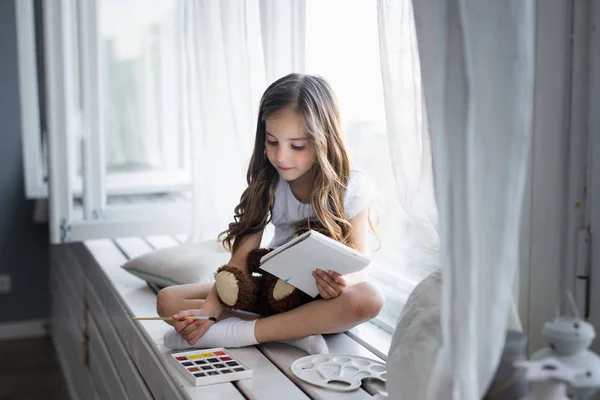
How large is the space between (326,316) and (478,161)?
2.08ft

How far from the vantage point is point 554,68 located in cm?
101

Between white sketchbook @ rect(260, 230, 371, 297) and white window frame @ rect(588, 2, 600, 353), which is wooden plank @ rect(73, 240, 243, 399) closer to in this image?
white sketchbook @ rect(260, 230, 371, 297)

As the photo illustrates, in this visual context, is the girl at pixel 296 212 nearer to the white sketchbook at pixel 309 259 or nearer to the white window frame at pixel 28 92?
the white sketchbook at pixel 309 259

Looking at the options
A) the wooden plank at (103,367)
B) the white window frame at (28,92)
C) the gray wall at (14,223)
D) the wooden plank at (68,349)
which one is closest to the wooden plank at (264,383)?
the wooden plank at (103,367)

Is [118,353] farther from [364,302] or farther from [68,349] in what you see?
[68,349]

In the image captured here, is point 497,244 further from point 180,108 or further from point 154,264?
point 180,108

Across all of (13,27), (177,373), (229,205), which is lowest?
(177,373)

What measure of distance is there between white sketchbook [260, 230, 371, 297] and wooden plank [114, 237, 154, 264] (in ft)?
3.62

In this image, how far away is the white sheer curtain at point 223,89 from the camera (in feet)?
6.46

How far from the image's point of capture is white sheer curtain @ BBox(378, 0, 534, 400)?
870mm

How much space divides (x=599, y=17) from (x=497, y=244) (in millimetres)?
329

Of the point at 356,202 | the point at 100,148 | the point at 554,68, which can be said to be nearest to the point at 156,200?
the point at 100,148

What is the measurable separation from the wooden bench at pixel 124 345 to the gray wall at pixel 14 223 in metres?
0.13

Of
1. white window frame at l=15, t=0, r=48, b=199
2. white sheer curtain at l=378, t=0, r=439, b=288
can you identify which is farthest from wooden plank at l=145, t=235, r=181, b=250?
white sheer curtain at l=378, t=0, r=439, b=288
